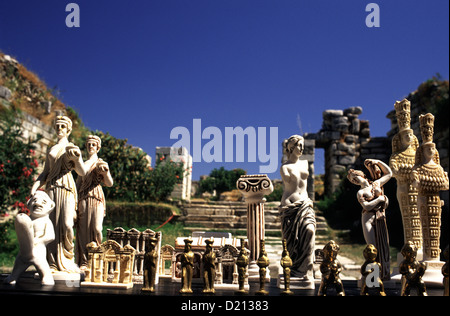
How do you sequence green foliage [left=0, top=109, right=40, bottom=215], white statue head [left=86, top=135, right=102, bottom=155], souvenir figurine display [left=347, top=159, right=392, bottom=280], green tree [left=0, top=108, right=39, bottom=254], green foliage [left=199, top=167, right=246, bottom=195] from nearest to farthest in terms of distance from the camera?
souvenir figurine display [left=347, top=159, right=392, bottom=280], white statue head [left=86, top=135, right=102, bottom=155], green tree [left=0, top=108, right=39, bottom=254], green foliage [left=0, top=109, right=40, bottom=215], green foliage [left=199, top=167, right=246, bottom=195]

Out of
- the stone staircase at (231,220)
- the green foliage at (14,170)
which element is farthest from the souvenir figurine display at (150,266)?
the green foliage at (14,170)

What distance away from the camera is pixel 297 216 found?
14.9ft

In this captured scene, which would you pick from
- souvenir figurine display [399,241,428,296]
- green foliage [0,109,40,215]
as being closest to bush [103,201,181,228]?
green foliage [0,109,40,215]

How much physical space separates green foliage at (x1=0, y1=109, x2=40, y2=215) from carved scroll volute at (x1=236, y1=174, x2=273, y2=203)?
5911 millimetres

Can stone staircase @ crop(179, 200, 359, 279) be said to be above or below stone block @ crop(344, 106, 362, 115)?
below

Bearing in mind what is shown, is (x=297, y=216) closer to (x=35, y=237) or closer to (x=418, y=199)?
(x=418, y=199)

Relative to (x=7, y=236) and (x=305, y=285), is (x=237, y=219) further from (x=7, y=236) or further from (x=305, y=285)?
(x=305, y=285)

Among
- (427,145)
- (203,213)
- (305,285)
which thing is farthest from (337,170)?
(305,285)

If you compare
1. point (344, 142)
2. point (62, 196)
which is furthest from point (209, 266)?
point (344, 142)

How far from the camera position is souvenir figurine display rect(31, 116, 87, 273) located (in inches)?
180

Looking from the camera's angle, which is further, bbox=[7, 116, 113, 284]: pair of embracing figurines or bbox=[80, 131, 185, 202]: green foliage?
bbox=[80, 131, 185, 202]: green foliage

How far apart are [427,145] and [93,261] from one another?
4308 millimetres

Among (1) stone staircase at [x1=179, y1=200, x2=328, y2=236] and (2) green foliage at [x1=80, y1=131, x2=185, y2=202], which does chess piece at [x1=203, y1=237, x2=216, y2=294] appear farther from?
(2) green foliage at [x1=80, y1=131, x2=185, y2=202]

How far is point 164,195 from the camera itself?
41.0 ft
